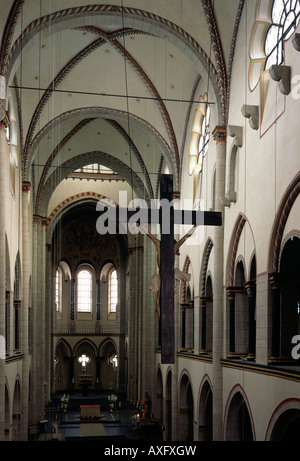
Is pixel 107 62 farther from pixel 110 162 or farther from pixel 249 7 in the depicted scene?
pixel 110 162

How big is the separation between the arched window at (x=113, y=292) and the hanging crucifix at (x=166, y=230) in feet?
116

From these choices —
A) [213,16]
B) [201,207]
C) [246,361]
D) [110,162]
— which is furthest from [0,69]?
[110,162]

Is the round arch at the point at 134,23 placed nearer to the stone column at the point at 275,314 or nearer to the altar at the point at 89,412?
the stone column at the point at 275,314

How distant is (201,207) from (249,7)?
7095mm

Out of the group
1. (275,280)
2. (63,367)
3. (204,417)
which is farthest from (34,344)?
(63,367)

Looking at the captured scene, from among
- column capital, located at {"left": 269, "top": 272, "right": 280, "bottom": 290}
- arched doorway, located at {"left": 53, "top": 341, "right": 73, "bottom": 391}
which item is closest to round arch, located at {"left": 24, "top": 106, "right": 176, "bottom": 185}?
column capital, located at {"left": 269, "top": 272, "right": 280, "bottom": 290}

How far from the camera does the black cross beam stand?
1061cm

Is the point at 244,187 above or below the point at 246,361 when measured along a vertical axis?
above

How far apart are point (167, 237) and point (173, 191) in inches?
349

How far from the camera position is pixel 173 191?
65.8 feet

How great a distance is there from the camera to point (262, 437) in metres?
14.3

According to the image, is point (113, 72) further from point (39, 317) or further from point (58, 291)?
point (58, 291)

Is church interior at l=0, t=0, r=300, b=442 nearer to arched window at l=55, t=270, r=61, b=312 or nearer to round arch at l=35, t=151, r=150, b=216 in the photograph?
round arch at l=35, t=151, r=150, b=216

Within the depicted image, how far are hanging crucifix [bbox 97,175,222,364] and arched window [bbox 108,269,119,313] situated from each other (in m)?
35.3
